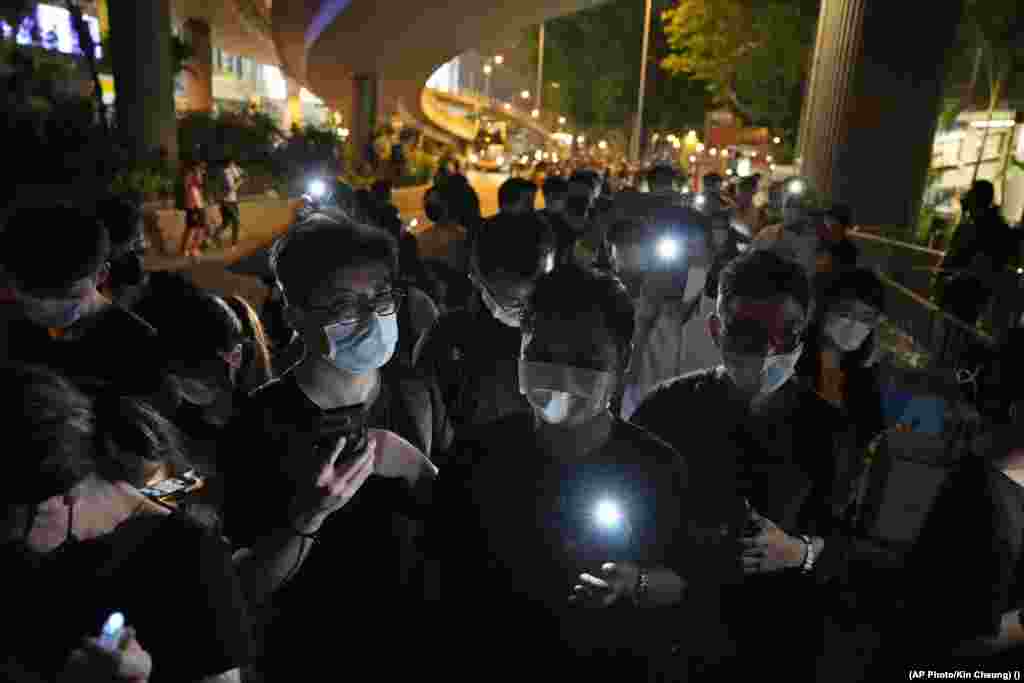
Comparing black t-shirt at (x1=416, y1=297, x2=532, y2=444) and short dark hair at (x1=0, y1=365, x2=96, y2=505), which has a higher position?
short dark hair at (x1=0, y1=365, x2=96, y2=505)

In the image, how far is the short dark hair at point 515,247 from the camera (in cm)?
311

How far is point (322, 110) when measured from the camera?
90562 millimetres

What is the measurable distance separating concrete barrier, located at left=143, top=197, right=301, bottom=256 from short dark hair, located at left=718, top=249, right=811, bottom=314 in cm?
1427

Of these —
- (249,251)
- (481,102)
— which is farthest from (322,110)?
(249,251)

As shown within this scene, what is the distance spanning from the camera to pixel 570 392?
1.87 meters

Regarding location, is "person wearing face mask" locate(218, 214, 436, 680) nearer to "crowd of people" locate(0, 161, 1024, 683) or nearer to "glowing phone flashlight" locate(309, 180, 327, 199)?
"crowd of people" locate(0, 161, 1024, 683)

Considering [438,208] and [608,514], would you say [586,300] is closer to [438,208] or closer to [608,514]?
[608,514]

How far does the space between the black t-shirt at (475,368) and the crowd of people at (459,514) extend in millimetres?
168

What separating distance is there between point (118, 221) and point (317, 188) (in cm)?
202

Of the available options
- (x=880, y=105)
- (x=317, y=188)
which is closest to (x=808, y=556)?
(x=317, y=188)

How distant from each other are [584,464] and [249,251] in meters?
15.4

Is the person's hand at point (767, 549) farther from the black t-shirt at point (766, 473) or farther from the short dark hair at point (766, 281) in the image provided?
the short dark hair at point (766, 281)

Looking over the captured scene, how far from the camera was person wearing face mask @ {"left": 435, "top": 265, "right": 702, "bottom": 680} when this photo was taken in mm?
1829

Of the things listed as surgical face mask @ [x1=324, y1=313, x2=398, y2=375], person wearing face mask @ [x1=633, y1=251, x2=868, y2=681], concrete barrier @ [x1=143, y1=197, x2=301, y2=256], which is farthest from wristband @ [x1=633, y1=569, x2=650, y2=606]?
concrete barrier @ [x1=143, y1=197, x2=301, y2=256]
